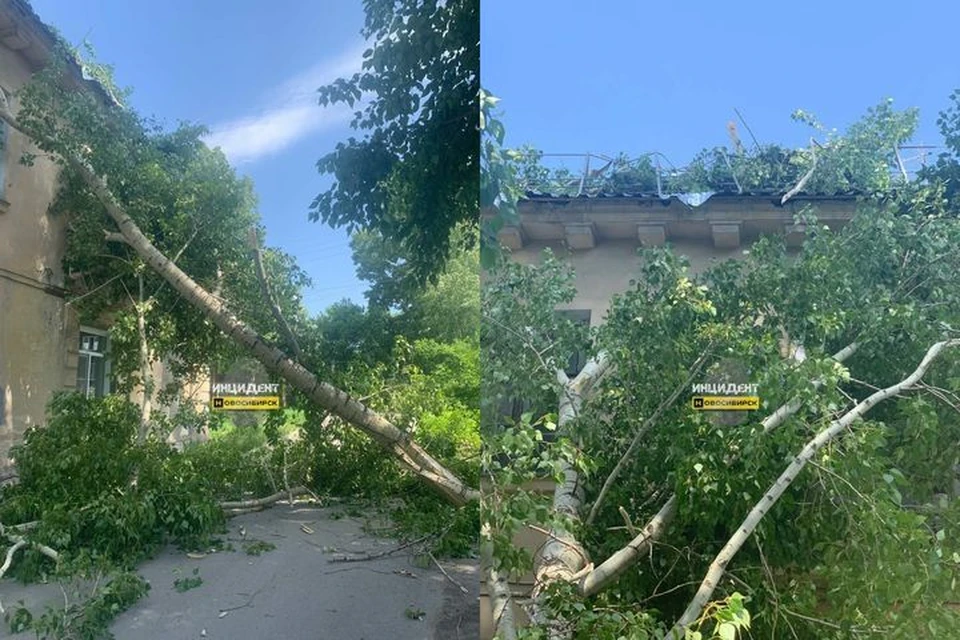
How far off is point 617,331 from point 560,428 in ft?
0.89

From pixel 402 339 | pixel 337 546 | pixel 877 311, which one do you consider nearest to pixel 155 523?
pixel 337 546

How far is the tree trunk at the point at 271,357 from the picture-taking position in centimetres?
174

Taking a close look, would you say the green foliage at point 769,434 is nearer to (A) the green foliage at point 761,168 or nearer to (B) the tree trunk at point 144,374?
(A) the green foliage at point 761,168

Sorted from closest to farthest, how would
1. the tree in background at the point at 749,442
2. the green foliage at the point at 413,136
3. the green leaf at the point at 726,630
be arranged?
the green leaf at the point at 726,630
the tree in background at the point at 749,442
the green foliage at the point at 413,136

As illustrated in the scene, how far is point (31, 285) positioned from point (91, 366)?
236 mm

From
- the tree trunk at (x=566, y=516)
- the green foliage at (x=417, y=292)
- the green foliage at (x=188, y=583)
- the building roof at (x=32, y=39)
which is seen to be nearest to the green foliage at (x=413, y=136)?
the green foliage at (x=417, y=292)

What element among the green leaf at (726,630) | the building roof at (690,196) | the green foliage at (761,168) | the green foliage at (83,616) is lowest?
the green leaf at (726,630)

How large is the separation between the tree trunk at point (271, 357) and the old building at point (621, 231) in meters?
0.29

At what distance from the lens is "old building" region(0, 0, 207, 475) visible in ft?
5.63

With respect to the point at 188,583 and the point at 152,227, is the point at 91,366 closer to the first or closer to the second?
the point at 152,227

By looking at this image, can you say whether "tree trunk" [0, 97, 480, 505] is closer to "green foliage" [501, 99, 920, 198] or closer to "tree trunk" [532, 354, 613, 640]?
"tree trunk" [532, 354, 613, 640]

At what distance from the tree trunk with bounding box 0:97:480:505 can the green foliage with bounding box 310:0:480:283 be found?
1.12 feet

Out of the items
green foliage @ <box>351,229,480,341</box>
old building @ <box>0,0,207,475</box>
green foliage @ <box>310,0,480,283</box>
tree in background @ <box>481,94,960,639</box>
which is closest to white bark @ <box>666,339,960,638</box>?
tree in background @ <box>481,94,960,639</box>

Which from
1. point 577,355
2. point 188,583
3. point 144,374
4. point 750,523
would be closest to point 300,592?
point 188,583
